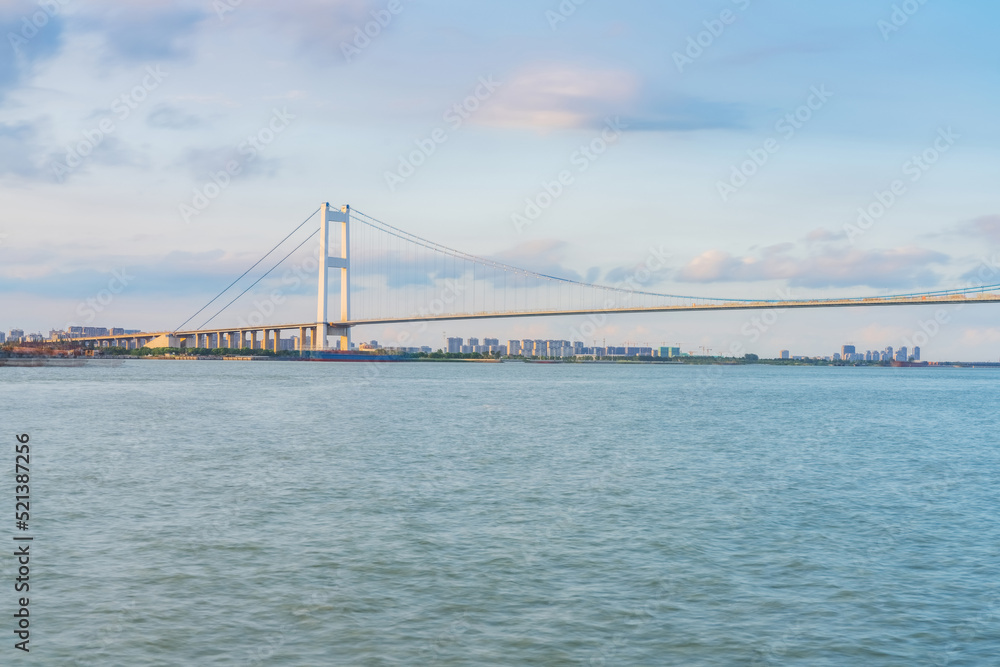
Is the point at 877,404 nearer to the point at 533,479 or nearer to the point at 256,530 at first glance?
the point at 533,479

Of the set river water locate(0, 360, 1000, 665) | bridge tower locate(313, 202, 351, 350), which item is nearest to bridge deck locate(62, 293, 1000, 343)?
bridge tower locate(313, 202, 351, 350)

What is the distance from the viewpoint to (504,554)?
31.0ft

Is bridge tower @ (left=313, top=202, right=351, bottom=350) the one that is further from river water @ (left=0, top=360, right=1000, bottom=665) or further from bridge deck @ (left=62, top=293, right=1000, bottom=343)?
river water @ (left=0, top=360, right=1000, bottom=665)

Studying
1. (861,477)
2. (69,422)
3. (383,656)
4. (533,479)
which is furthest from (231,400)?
(383,656)

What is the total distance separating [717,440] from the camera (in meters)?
23.0

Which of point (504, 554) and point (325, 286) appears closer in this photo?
point (504, 554)

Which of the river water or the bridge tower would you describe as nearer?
the river water

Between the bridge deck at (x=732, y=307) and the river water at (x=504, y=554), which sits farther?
the bridge deck at (x=732, y=307)

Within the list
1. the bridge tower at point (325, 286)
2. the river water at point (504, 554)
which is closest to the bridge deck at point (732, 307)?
the bridge tower at point (325, 286)

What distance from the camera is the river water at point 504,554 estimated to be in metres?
6.76

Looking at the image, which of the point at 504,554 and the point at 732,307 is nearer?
the point at 504,554

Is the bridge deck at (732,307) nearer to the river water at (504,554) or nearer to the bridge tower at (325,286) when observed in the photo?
the bridge tower at (325,286)

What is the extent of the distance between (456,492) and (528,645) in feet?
22.4

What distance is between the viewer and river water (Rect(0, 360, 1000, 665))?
22.2ft
